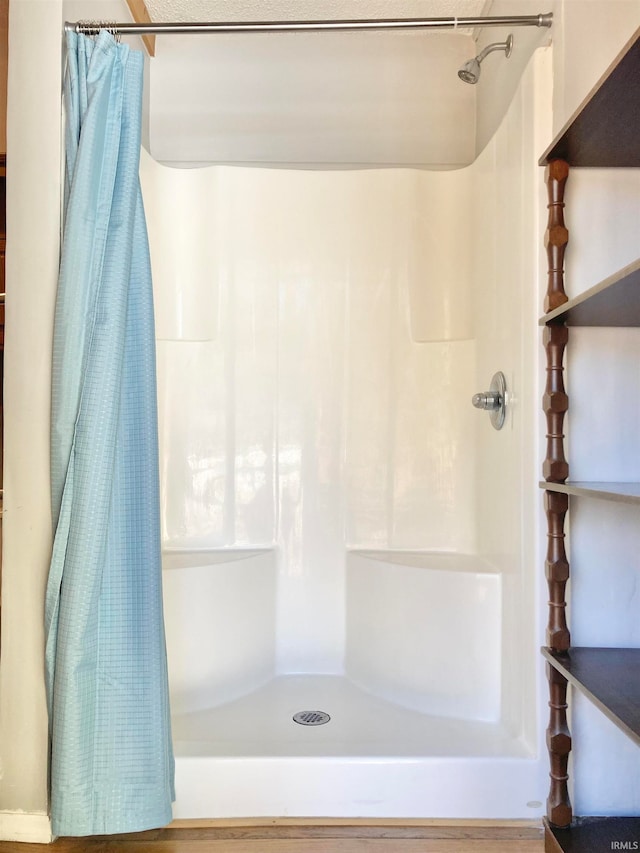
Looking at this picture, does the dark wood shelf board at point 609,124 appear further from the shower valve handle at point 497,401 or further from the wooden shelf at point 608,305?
the shower valve handle at point 497,401

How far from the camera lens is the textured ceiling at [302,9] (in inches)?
85.4

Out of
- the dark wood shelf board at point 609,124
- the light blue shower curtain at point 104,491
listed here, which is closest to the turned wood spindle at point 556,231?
the dark wood shelf board at point 609,124

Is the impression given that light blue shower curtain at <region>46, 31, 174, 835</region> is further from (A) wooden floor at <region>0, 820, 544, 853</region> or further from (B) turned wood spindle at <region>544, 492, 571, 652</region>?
(B) turned wood spindle at <region>544, 492, 571, 652</region>

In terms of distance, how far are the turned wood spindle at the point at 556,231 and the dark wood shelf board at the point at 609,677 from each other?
0.72 metres

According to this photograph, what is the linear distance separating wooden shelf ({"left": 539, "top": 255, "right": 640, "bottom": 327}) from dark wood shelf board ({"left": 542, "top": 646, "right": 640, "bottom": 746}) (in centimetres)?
67

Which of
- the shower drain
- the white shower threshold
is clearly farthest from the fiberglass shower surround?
the white shower threshold

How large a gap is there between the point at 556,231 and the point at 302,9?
4.51ft

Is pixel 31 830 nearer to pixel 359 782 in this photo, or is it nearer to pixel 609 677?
pixel 359 782

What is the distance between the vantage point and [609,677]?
1.23 m

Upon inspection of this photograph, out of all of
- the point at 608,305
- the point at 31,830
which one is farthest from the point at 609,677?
the point at 31,830

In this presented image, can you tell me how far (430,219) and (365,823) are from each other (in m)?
1.79

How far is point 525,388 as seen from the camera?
5.25 feet

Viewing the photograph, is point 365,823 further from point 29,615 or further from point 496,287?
point 496,287

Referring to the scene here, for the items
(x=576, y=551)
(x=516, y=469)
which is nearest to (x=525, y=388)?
(x=516, y=469)
